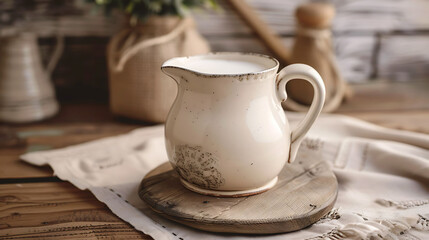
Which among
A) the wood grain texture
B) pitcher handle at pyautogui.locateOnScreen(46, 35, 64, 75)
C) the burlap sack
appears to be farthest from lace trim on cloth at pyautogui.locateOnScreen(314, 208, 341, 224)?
pitcher handle at pyautogui.locateOnScreen(46, 35, 64, 75)

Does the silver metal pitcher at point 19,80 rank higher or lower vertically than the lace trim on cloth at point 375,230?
higher

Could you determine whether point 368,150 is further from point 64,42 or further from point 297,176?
point 64,42

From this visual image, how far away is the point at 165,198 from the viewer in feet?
2.03

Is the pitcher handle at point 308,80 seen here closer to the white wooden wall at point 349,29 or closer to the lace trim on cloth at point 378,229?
the lace trim on cloth at point 378,229

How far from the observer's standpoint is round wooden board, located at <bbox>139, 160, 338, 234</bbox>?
0.57 metres

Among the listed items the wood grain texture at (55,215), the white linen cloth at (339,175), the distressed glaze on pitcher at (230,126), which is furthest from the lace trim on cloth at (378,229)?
the wood grain texture at (55,215)

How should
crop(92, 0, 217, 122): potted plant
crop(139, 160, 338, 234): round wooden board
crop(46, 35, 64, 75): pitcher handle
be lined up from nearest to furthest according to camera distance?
crop(139, 160, 338, 234): round wooden board, crop(92, 0, 217, 122): potted plant, crop(46, 35, 64, 75): pitcher handle

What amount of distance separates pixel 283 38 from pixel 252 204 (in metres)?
0.82

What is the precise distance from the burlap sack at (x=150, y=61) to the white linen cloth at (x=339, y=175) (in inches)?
3.4

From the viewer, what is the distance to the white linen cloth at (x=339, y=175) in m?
0.59

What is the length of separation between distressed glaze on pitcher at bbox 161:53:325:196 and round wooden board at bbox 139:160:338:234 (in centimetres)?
2

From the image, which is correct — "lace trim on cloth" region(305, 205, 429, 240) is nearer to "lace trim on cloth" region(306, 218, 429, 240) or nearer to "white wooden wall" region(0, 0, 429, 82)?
"lace trim on cloth" region(306, 218, 429, 240)

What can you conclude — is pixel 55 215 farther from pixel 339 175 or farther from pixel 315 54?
pixel 315 54

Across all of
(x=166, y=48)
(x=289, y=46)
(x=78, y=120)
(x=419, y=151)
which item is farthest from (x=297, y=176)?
(x=289, y=46)
